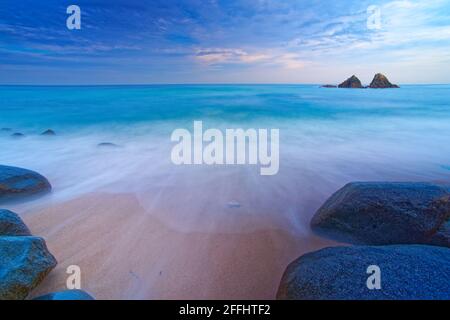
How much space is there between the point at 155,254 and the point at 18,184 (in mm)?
2908

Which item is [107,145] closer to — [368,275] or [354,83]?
[368,275]

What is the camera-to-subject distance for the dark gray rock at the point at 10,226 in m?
3.13

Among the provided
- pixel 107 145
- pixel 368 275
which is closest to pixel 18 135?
pixel 107 145

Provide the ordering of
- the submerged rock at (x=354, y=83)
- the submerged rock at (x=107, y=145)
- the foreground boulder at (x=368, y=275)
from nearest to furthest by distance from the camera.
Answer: the foreground boulder at (x=368, y=275)
the submerged rock at (x=107, y=145)
the submerged rock at (x=354, y=83)

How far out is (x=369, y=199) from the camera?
3570 millimetres

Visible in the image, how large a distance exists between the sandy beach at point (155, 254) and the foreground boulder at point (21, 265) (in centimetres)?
19

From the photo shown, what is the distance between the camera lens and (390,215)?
11.2 ft

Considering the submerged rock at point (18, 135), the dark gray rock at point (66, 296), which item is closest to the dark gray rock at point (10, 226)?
the dark gray rock at point (66, 296)

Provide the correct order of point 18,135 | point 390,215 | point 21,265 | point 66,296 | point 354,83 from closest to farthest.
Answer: point 66,296 → point 21,265 → point 390,215 → point 18,135 → point 354,83

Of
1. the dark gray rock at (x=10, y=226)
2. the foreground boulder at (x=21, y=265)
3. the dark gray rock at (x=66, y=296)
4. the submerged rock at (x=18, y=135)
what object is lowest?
the dark gray rock at (x=66, y=296)

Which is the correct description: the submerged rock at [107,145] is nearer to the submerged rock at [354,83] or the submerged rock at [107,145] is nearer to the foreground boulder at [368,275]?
the foreground boulder at [368,275]

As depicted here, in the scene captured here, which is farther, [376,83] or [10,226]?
[376,83]

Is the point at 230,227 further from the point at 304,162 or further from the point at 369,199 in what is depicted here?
the point at 304,162
